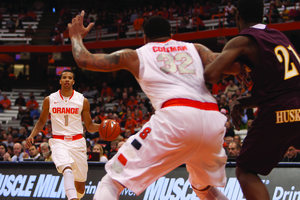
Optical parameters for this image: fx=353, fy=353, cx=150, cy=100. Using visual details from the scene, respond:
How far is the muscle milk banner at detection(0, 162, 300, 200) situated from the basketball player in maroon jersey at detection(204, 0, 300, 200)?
3.22 m

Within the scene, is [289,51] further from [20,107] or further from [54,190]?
[20,107]

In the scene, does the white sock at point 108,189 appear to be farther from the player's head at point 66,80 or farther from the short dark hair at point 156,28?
the player's head at point 66,80

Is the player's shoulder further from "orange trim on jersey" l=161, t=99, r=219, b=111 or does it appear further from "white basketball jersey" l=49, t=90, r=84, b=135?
"white basketball jersey" l=49, t=90, r=84, b=135

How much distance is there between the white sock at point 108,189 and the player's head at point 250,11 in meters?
1.92

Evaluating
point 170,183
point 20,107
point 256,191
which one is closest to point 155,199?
point 170,183

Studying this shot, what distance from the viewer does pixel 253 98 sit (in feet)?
10.6

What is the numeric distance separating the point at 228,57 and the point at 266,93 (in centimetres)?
47

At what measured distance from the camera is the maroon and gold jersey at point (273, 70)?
3076 mm

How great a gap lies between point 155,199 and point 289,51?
4380 millimetres

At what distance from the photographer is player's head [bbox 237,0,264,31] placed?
11.0ft

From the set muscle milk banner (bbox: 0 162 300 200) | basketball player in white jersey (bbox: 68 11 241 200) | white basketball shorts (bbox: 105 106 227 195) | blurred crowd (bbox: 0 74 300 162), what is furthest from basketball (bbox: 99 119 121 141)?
blurred crowd (bbox: 0 74 300 162)

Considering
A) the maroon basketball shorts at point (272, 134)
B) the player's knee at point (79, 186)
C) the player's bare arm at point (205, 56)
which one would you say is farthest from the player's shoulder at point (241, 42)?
the player's knee at point (79, 186)

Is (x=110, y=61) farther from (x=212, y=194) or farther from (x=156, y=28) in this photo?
(x=212, y=194)

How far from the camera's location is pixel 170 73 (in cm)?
317
